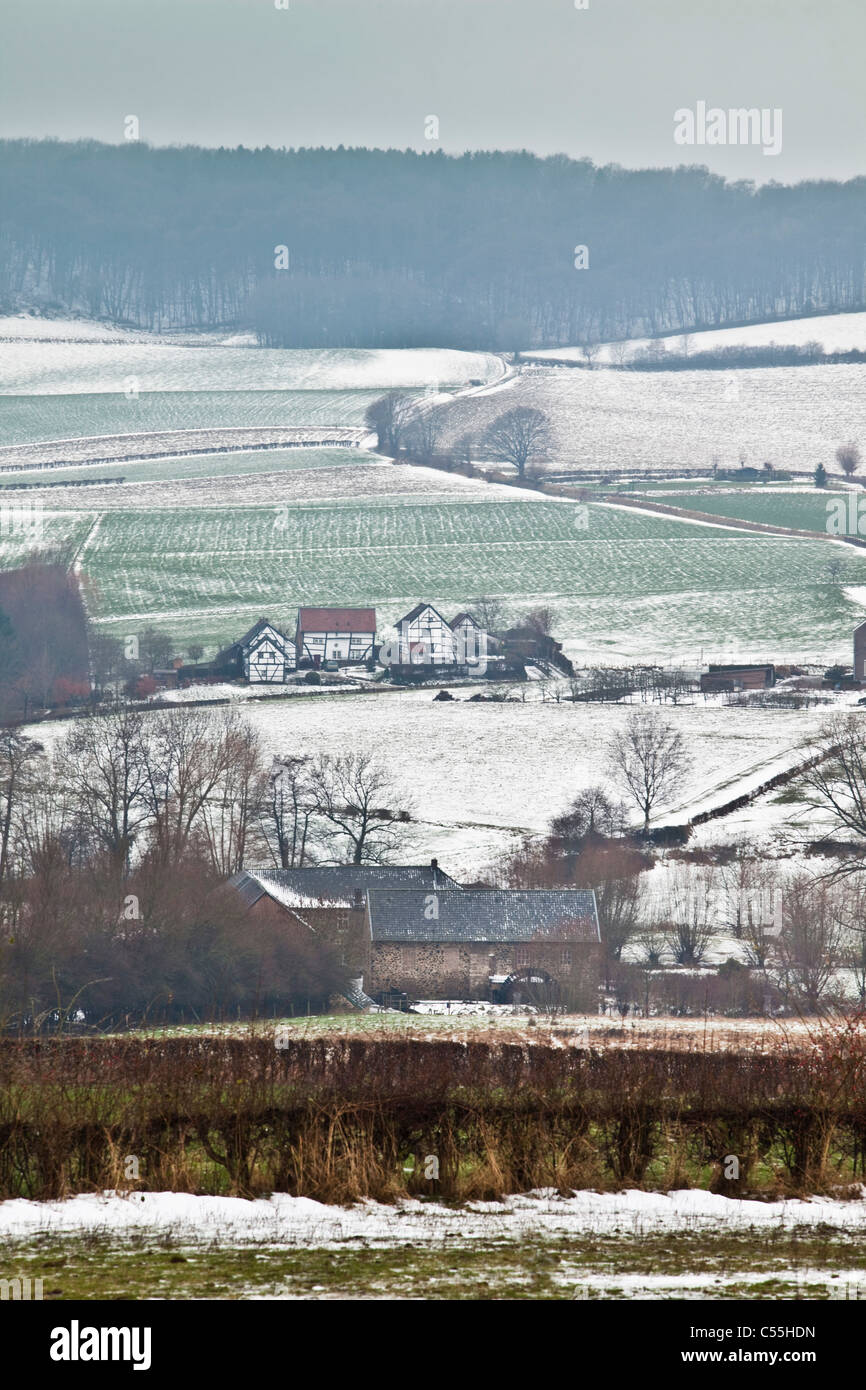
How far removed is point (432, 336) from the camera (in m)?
183

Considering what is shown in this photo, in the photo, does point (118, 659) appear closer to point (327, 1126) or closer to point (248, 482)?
point (248, 482)

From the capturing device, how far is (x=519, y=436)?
388 ft

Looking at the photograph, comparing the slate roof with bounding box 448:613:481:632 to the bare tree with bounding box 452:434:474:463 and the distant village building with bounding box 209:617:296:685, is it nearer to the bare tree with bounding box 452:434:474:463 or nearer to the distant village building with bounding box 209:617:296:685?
the distant village building with bounding box 209:617:296:685

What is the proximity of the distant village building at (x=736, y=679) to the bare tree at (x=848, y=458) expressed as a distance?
52.7 metres

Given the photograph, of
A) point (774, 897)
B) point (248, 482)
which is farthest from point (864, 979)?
point (248, 482)

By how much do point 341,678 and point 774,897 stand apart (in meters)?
30.3

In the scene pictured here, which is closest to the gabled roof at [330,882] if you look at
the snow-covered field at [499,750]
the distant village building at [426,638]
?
the snow-covered field at [499,750]

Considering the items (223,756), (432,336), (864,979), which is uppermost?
(432,336)

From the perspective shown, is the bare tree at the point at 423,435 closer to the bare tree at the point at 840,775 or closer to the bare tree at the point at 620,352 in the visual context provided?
the bare tree at the point at 620,352

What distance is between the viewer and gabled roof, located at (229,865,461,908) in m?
38.9

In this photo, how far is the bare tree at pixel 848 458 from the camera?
113 meters

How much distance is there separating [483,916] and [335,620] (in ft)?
122

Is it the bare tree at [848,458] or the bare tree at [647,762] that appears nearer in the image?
the bare tree at [647,762]

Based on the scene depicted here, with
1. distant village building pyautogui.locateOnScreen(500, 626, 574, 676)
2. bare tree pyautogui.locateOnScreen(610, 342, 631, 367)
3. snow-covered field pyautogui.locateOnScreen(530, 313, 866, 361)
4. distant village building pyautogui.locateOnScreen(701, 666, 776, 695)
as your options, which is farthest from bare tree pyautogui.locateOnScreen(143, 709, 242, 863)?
snow-covered field pyautogui.locateOnScreen(530, 313, 866, 361)
